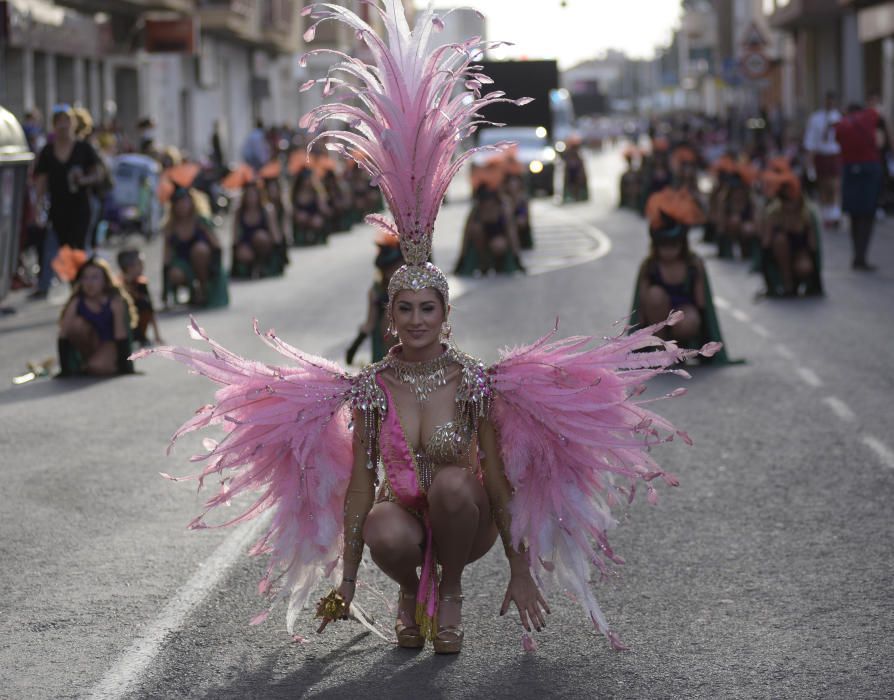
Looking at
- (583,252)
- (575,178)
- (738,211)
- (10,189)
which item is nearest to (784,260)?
(738,211)

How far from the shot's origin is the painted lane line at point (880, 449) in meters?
9.13

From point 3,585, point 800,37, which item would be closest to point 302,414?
point 3,585

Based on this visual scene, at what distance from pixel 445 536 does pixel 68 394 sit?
6.73 meters

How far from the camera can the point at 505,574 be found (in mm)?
6906

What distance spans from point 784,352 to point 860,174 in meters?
8.00

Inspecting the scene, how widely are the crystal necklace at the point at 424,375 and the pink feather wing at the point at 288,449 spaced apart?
194 millimetres

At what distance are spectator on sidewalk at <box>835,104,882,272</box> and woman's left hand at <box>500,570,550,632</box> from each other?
15929 mm

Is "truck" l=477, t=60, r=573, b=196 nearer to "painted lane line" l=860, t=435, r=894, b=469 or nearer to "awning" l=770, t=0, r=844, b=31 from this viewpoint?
"awning" l=770, t=0, r=844, b=31

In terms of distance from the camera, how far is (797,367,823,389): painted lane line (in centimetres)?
1206

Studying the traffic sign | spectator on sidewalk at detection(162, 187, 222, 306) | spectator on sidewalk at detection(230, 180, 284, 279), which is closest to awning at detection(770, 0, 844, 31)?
the traffic sign

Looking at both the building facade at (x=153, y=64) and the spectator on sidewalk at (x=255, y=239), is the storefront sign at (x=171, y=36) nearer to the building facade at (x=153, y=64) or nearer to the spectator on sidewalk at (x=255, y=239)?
the building facade at (x=153, y=64)

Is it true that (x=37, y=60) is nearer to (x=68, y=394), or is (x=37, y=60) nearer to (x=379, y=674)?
(x=68, y=394)

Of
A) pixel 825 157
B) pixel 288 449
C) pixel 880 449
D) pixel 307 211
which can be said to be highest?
pixel 825 157

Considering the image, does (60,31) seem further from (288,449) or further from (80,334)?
(288,449)
